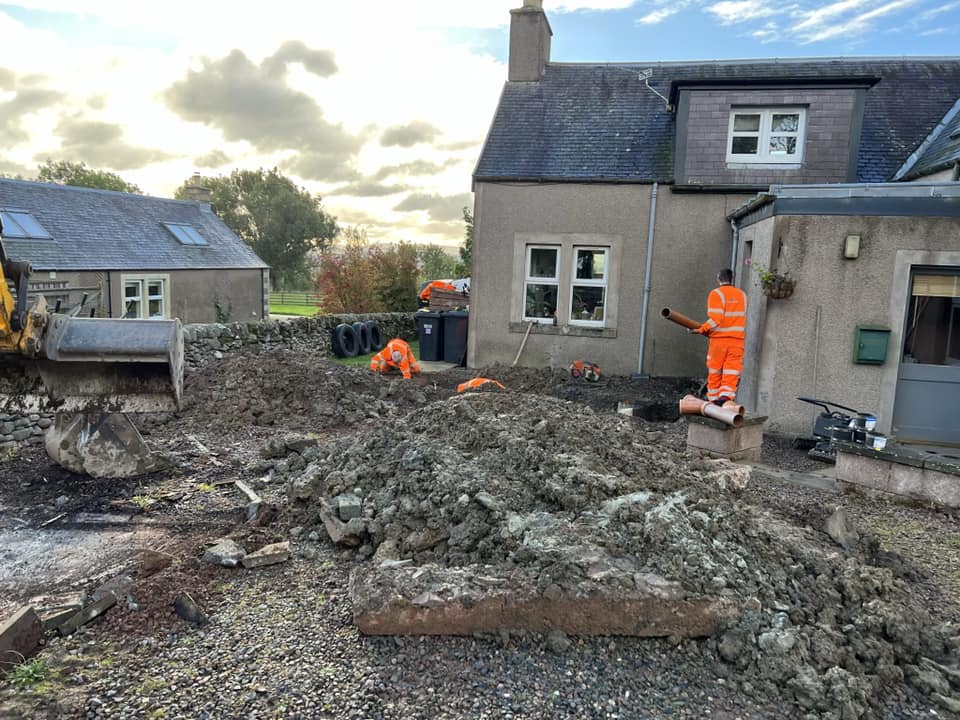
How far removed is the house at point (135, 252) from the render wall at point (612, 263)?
987 centimetres

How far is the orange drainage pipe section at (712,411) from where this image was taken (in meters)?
6.96

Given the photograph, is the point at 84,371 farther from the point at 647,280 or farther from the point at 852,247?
the point at 647,280

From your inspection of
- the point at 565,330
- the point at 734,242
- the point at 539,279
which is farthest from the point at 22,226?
the point at 734,242

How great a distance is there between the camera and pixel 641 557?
13.0 feet

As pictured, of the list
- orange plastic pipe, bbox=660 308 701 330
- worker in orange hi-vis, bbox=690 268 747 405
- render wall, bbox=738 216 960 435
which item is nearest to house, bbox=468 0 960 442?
render wall, bbox=738 216 960 435

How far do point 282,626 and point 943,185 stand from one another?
8886 mm

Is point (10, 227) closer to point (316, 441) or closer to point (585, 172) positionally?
point (316, 441)

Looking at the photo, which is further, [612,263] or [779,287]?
[612,263]

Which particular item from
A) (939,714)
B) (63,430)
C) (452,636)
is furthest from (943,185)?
(63,430)

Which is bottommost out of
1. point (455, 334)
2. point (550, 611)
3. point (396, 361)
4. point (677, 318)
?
point (550, 611)

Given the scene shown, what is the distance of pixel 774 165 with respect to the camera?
38.9 feet

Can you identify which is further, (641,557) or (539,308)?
(539,308)

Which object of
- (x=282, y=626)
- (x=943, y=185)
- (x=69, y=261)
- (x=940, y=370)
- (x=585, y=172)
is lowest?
(x=282, y=626)

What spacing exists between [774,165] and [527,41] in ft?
21.2
